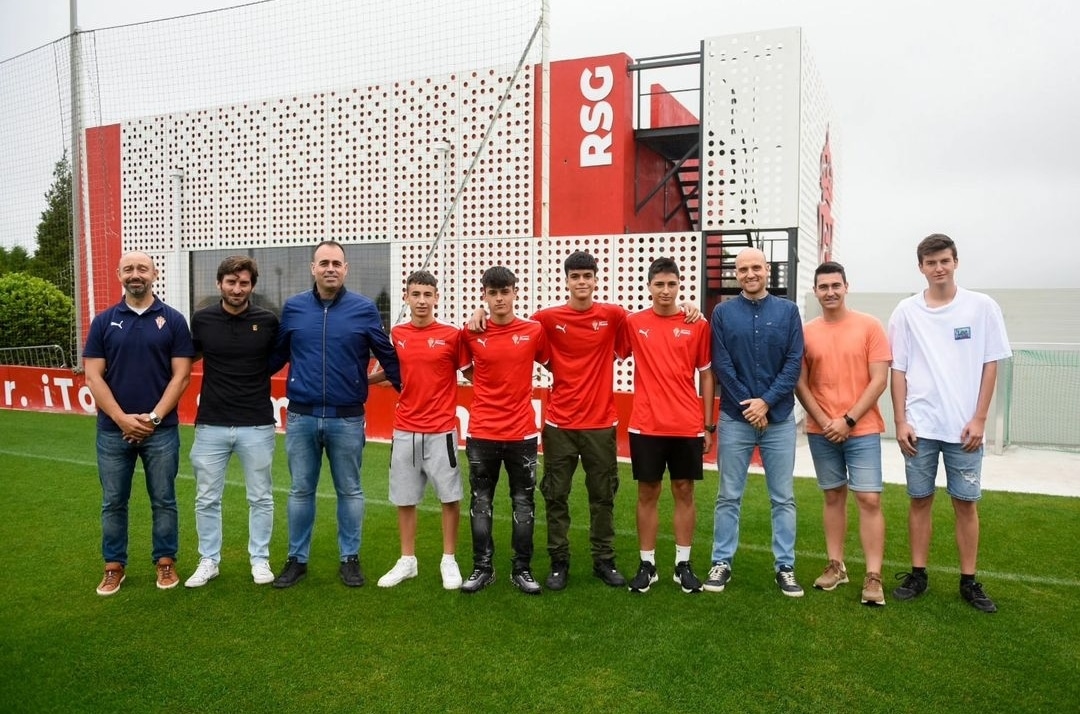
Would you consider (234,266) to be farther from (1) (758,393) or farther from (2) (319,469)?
(1) (758,393)

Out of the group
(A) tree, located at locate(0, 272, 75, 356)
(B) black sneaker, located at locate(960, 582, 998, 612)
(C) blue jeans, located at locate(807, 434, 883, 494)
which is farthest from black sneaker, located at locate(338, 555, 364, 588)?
(A) tree, located at locate(0, 272, 75, 356)

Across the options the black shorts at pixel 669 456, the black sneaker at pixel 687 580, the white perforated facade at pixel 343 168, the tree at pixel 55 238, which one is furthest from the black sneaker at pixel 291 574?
the tree at pixel 55 238

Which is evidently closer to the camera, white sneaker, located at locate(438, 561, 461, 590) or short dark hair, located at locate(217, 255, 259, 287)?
short dark hair, located at locate(217, 255, 259, 287)

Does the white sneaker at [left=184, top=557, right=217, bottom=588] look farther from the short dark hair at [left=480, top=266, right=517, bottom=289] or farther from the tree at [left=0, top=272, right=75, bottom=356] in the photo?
the tree at [left=0, top=272, right=75, bottom=356]

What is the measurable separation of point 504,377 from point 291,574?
5.02 ft

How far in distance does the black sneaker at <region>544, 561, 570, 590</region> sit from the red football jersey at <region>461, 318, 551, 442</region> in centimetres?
70

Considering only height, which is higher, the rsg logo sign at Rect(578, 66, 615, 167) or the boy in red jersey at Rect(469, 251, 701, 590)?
the rsg logo sign at Rect(578, 66, 615, 167)

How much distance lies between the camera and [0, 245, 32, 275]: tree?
3212cm

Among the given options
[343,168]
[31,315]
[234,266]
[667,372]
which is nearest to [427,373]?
[234,266]

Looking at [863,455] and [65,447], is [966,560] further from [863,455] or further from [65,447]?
[65,447]

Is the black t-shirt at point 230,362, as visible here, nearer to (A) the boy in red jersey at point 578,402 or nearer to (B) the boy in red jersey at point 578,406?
(A) the boy in red jersey at point 578,402

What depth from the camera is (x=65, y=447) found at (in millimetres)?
8320

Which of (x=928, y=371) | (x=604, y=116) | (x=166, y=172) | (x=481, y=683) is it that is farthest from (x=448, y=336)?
(x=166, y=172)

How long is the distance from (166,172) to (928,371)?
49.3 feet
